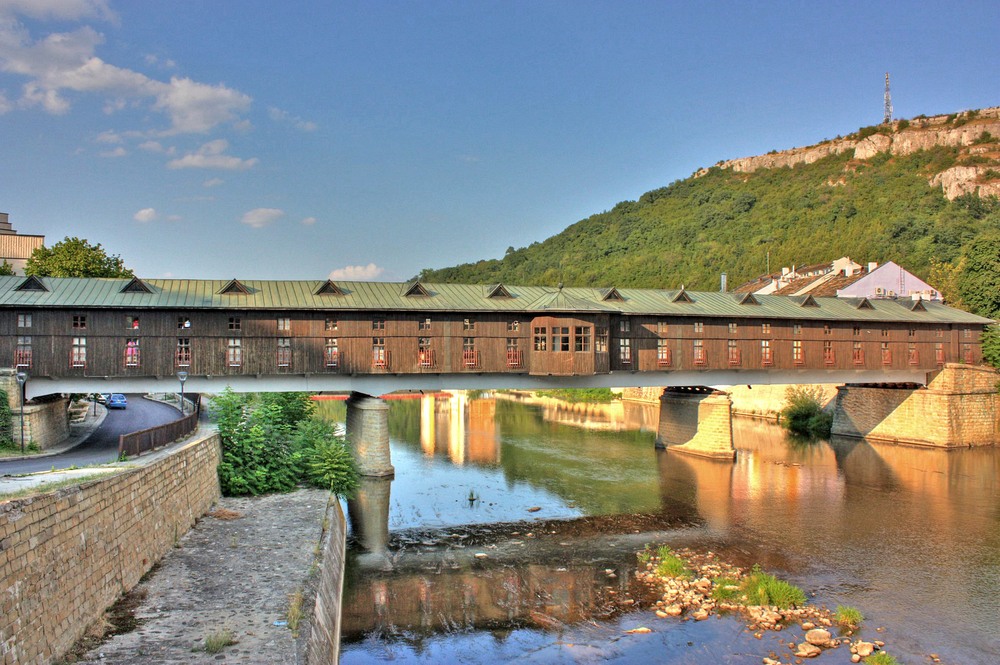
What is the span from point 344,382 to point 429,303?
500 centimetres

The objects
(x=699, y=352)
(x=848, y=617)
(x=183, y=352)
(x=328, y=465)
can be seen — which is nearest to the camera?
(x=848, y=617)

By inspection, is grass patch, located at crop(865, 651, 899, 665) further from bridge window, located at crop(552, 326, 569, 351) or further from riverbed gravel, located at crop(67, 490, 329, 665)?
bridge window, located at crop(552, 326, 569, 351)

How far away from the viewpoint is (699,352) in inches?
1423

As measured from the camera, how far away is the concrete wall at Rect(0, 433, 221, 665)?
8344 millimetres

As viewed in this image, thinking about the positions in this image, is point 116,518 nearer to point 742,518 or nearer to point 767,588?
point 767,588

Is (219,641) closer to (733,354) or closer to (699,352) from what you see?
(699,352)

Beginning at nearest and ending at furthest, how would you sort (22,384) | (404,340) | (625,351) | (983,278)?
(22,384), (404,340), (625,351), (983,278)

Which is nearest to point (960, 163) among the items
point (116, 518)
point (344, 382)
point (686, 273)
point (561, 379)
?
point (686, 273)

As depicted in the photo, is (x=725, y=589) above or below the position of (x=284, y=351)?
below

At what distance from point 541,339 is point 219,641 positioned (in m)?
22.3

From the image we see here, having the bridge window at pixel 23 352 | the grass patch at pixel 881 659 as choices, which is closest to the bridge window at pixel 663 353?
the grass patch at pixel 881 659

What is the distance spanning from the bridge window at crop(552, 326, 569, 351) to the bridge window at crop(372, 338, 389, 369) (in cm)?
725

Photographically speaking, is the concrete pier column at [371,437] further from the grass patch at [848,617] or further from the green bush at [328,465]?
the grass patch at [848,617]

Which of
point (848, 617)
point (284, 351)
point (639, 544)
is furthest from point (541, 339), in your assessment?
point (848, 617)
